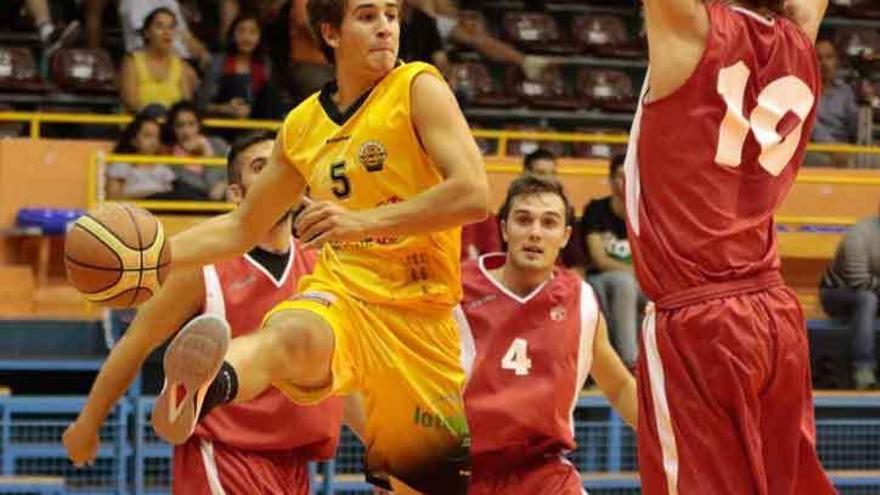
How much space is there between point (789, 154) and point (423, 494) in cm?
159

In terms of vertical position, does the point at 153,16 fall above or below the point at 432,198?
above

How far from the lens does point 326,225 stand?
204 inches

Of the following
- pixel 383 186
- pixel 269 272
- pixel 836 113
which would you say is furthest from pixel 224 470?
pixel 836 113

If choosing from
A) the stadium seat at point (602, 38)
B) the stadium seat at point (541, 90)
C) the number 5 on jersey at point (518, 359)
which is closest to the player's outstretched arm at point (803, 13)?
the number 5 on jersey at point (518, 359)

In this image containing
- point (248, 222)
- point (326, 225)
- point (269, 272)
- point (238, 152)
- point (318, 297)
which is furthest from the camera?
point (238, 152)

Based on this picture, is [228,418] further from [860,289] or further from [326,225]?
[860,289]

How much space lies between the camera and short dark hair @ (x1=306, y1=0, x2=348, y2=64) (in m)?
5.67

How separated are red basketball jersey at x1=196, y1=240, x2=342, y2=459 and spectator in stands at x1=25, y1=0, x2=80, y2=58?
7265 millimetres

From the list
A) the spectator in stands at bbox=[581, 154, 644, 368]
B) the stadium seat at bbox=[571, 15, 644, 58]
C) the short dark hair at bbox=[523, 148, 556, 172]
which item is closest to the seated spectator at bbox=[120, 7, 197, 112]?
the short dark hair at bbox=[523, 148, 556, 172]

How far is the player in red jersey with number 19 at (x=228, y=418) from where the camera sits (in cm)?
587

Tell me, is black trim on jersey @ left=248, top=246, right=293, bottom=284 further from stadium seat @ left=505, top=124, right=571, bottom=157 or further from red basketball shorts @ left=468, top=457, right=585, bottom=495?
stadium seat @ left=505, top=124, right=571, bottom=157

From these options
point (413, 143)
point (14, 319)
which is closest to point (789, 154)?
point (413, 143)

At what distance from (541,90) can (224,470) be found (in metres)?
8.73

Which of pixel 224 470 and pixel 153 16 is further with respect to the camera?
pixel 153 16
